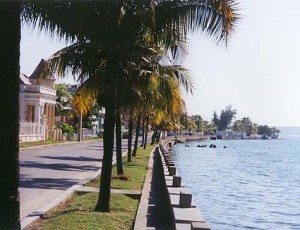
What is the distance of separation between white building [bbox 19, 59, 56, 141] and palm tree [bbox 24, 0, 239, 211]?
31076mm

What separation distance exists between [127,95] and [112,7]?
3.44m

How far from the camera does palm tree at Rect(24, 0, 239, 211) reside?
9031 millimetres

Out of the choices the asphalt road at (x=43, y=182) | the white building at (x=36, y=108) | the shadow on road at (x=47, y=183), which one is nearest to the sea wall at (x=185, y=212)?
the asphalt road at (x=43, y=182)

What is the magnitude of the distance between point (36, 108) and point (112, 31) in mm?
38802

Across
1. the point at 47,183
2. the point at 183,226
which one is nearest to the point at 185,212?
the point at 183,226

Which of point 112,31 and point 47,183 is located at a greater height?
point 112,31

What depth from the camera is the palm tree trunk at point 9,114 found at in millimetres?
5344

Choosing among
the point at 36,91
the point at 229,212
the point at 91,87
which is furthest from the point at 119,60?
the point at 36,91

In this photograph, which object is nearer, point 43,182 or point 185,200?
point 185,200

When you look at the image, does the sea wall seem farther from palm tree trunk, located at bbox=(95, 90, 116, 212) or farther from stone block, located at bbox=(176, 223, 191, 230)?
palm tree trunk, located at bbox=(95, 90, 116, 212)

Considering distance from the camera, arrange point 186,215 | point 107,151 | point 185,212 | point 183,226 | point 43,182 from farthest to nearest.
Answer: point 43,182
point 107,151
point 185,212
point 186,215
point 183,226

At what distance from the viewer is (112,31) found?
1008cm

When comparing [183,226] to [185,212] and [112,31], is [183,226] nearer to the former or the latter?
[185,212]

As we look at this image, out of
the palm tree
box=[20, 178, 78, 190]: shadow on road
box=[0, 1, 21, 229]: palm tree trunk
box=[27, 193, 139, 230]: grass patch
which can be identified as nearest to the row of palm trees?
the palm tree
